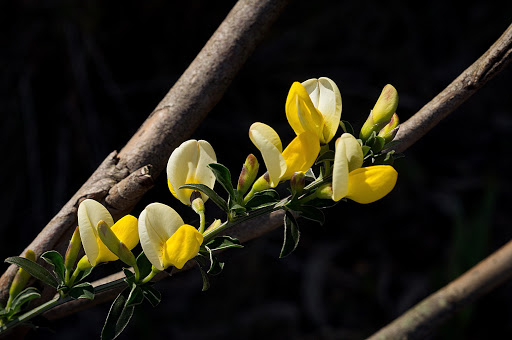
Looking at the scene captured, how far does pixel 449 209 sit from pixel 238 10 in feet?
4.36

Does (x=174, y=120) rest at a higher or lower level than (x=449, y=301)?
higher

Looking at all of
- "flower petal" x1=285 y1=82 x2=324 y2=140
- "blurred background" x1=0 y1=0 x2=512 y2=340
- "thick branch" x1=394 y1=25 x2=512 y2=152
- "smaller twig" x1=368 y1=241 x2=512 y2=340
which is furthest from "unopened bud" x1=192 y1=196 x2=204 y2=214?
"blurred background" x1=0 y1=0 x2=512 y2=340

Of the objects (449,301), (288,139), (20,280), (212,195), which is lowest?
(288,139)

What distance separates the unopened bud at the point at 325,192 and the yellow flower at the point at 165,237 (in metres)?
0.10

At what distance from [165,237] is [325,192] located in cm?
13

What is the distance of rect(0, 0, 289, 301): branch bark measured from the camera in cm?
53

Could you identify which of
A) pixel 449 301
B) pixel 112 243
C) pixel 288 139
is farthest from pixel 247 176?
pixel 288 139

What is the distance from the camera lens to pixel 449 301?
728 mm

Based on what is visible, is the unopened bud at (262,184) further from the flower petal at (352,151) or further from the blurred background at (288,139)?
the blurred background at (288,139)

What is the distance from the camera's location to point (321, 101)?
472 mm

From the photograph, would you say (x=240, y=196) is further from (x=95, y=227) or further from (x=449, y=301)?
(x=449, y=301)

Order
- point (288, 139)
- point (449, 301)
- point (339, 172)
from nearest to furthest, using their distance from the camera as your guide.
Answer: point (339, 172) < point (449, 301) < point (288, 139)

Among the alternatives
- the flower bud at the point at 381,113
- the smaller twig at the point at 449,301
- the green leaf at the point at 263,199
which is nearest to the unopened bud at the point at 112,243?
the green leaf at the point at 263,199

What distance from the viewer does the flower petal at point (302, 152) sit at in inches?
16.7
